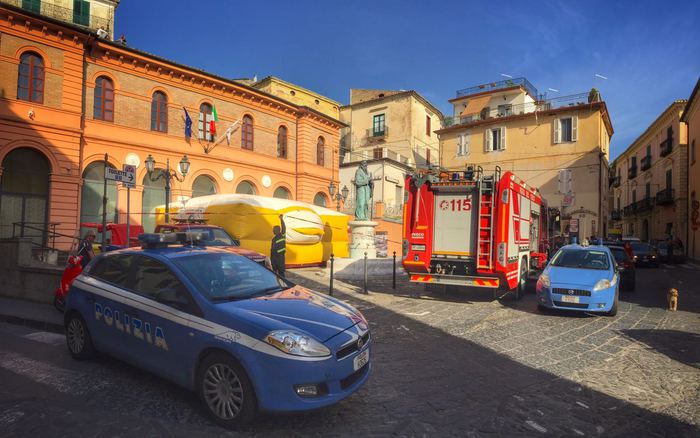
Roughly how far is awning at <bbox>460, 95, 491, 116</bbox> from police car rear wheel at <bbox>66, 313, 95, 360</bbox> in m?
39.0

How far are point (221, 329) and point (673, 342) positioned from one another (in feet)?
23.5

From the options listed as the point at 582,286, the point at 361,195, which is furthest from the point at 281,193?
the point at 582,286

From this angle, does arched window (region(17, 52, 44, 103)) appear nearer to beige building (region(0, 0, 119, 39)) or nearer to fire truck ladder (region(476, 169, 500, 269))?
beige building (region(0, 0, 119, 39))

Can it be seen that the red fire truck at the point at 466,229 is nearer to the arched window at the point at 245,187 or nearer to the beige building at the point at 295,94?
the arched window at the point at 245,187

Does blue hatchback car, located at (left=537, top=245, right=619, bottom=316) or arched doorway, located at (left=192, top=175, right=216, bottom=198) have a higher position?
arched doorway, located at (left=192, top=175, right=216, bottom=198)

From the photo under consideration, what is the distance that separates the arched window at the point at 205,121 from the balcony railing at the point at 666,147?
38761 mm

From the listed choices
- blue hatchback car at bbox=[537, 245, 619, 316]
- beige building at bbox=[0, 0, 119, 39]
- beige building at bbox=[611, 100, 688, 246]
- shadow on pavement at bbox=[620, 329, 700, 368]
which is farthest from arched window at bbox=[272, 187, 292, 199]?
beige building at bbox=[611, 100, 688, 246]

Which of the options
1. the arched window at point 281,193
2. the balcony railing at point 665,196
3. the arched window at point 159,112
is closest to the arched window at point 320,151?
the arched window at point 281,193

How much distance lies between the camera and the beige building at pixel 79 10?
28.1 meters

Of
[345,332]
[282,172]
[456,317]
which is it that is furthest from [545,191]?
[345,332]

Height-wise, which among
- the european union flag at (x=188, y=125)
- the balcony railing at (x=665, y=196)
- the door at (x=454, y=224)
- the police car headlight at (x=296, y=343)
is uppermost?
the european union flag at (x=188, y=125)

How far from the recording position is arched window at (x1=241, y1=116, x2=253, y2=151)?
2703 centimetres

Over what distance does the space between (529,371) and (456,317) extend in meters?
3.46

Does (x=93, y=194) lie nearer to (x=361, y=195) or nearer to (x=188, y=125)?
(x=188, y=125)
